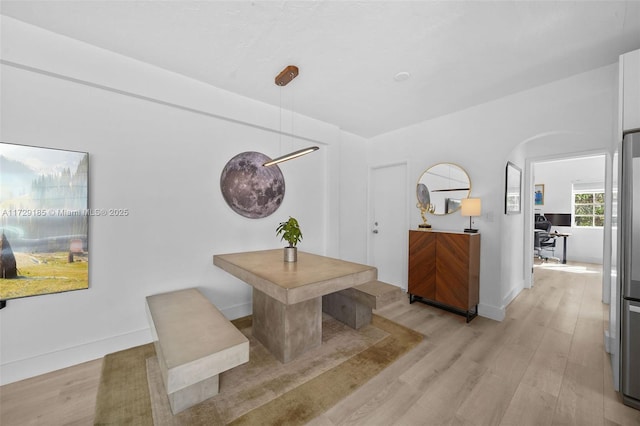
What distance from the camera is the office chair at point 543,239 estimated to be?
6166 millimetres

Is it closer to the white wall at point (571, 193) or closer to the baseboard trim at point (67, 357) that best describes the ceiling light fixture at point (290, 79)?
the baseboard trim at point (67, 357)

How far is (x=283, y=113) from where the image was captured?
346 cm

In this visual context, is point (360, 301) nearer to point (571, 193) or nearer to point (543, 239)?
point (543, 239)

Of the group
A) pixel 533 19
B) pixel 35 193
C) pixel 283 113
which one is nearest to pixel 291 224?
pixel 283 113

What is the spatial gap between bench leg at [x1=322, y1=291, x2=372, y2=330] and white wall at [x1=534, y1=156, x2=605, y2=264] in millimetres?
7328

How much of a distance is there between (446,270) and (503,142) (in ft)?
5.84

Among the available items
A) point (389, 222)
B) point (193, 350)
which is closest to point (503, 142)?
point (389, 222)

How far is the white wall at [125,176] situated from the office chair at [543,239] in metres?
6.95

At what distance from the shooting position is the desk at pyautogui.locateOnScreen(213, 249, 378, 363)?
1.84 m

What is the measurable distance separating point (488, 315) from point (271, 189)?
333 cm

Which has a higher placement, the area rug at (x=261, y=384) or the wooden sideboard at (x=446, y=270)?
the wooden sideboard at (x=446, y=270)

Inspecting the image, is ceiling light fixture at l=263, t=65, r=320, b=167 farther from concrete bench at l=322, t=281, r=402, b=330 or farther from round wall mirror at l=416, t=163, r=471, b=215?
round wall mirror at l=416, t=163, r=471, b=215

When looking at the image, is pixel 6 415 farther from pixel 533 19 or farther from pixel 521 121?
pixel 521 121

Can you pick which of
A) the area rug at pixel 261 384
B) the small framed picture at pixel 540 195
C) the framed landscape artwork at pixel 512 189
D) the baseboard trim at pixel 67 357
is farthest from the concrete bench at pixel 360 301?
the small framed picture at pixel 540 195
